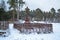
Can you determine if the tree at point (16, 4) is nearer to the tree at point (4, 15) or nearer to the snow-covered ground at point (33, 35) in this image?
the tree at point (4, 15)

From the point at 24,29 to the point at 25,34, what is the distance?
0.22 ft

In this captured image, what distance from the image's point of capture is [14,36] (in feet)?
3.85

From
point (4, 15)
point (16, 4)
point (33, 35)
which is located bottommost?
point (33, 35)

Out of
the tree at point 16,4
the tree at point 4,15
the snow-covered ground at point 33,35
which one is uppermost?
the tree at point 16,4

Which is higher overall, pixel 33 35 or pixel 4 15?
pixel 4 15

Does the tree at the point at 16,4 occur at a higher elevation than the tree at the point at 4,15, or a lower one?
higher

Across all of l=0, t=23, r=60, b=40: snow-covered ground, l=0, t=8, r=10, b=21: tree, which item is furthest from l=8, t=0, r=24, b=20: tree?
l=0, t=23, r=60, b=40: snow-covered ground

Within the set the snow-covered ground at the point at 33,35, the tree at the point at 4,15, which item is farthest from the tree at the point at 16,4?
the snow-covered ground at the point at 33,35

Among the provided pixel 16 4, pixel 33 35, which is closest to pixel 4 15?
pixel 16 4

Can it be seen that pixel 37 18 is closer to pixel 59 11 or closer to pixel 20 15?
pixel 20 15

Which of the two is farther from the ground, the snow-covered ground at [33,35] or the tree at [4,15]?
the tree at [4,15]

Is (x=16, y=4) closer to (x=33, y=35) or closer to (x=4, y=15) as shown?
(x=4, y=15)

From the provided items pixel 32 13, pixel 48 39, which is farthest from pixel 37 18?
pixel 48 39

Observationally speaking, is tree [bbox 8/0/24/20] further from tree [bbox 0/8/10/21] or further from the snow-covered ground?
the snow-covered ground
